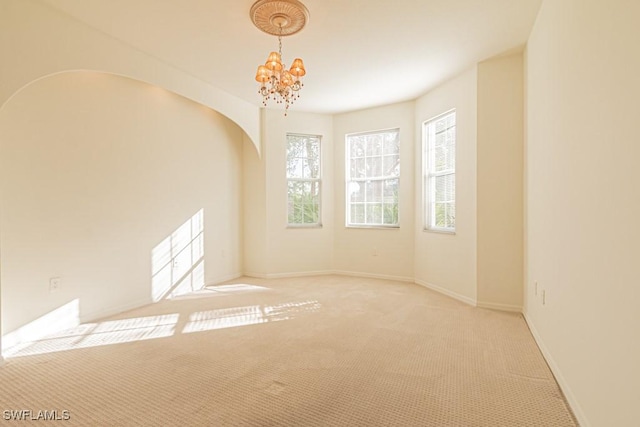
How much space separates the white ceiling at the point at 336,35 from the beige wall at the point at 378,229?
0.97 meters

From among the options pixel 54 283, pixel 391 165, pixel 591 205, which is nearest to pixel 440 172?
pixel 391 165

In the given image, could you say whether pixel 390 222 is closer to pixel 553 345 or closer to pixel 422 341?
pixel 422 341

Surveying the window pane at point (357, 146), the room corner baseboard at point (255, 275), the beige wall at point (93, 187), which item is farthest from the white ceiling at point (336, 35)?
the room corner baseboard at point (255, 275)

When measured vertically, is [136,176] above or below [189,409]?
above

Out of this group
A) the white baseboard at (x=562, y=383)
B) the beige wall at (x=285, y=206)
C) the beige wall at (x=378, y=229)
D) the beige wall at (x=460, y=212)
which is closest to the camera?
the white baseboard at (x=562, y=383)

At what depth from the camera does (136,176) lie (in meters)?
3.83

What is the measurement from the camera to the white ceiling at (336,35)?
266cm

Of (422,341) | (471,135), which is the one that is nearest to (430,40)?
(471,135)

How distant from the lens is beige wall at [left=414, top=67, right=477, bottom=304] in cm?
380

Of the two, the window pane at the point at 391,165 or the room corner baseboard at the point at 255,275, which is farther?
the room corner baseboard at the point at 255,275

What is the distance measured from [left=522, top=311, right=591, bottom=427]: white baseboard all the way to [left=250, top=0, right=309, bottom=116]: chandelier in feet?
8.73

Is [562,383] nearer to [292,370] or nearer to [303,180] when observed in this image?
[292,370]

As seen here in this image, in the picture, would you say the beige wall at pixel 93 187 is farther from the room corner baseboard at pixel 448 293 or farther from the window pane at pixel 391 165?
the room corner baseboard at pixel 448 293

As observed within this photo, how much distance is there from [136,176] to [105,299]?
4.55 ft
